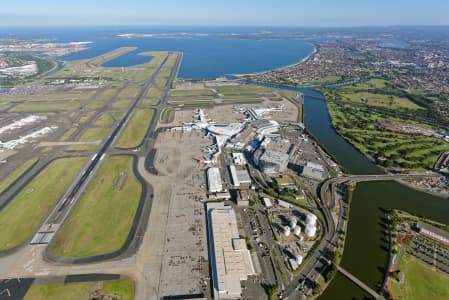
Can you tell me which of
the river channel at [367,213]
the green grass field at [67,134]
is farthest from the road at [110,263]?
the green grass field at [67,134]

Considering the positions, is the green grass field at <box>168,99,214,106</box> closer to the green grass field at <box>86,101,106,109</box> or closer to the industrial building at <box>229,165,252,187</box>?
the green grass field at <box>86,101,106,109</box>

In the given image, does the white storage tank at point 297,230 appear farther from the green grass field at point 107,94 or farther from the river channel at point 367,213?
the green grass field at point 107,94

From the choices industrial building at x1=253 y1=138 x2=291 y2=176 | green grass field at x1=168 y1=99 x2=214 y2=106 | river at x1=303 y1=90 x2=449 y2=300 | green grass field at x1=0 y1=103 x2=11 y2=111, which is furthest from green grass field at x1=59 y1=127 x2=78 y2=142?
river at x1=303 y1=90 x2=449 y2=300

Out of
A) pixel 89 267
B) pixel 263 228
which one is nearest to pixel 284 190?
pixel 263 228

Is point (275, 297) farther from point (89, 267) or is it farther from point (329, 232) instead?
point (89, 267)

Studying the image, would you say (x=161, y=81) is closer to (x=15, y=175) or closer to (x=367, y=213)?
(x=15, y=175)

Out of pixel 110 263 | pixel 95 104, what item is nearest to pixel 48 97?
pixel 95 104
